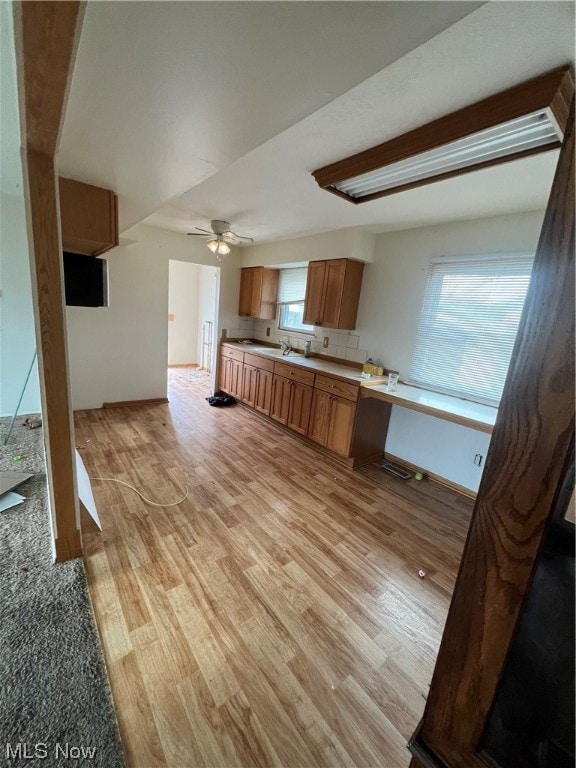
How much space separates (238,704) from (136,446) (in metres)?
2.51

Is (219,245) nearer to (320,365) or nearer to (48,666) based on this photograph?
(320,365)

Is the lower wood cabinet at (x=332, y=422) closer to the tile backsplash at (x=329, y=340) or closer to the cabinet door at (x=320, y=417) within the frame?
the cabinet door at (x=320, y=417)

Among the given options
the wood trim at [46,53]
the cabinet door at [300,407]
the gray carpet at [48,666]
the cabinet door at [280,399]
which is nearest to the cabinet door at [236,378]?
the cabinet door at [280,399]

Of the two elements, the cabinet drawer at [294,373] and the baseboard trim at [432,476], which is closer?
the baseboard trim at [432,476]

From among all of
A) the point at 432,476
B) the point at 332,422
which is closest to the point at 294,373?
the point at 332,422

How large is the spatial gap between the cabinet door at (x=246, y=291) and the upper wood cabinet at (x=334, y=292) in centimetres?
131

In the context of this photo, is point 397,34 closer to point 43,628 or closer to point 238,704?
point 238,704

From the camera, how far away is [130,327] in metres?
4.08

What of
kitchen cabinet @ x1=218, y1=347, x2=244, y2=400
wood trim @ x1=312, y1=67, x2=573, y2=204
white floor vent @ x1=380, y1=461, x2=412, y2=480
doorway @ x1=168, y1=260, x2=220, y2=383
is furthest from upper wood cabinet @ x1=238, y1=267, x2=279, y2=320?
white floor vent @ x1=380, y1=461, x2=412, y2=480

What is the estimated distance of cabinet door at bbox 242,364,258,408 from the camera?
427 centimetres

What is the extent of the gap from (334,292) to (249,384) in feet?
5.87

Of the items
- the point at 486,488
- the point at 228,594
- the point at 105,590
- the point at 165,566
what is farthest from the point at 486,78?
the point at 105,590

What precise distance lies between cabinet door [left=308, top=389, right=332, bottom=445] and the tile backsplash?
71 centimetres

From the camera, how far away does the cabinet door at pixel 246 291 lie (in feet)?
15.5
